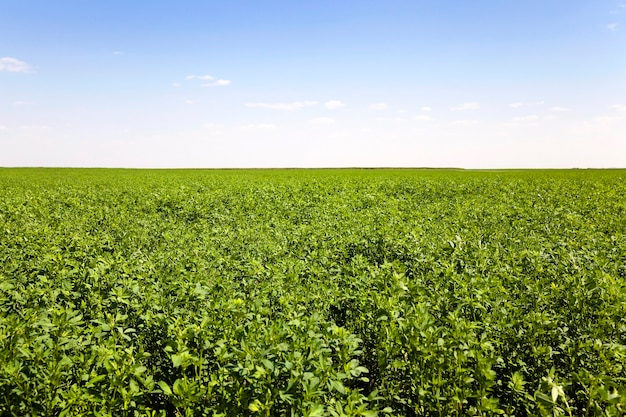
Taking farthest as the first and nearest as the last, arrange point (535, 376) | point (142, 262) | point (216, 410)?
point (142, 262) → point (535, 376) → point (216, 410)

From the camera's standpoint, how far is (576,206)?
1373cm

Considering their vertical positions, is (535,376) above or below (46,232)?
below

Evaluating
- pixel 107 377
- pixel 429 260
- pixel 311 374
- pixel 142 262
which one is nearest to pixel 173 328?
pixel 107 377

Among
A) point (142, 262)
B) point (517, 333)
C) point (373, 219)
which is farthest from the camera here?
point (373, 219)

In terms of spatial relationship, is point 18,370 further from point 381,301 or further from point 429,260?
point 429,260

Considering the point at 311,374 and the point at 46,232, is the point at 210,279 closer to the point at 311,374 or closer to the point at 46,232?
the point at 311,374

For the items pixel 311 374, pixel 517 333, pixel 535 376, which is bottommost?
pixel 535 376

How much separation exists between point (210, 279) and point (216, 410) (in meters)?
2.60

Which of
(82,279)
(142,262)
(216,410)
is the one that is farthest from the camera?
(142,262)

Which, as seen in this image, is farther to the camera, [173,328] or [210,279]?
[210,279]

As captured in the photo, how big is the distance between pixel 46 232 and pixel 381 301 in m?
7.77

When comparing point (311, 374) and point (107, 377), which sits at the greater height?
point (311, 374)

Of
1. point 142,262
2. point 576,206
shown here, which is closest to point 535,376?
point 142,262

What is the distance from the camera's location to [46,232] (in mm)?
8445
